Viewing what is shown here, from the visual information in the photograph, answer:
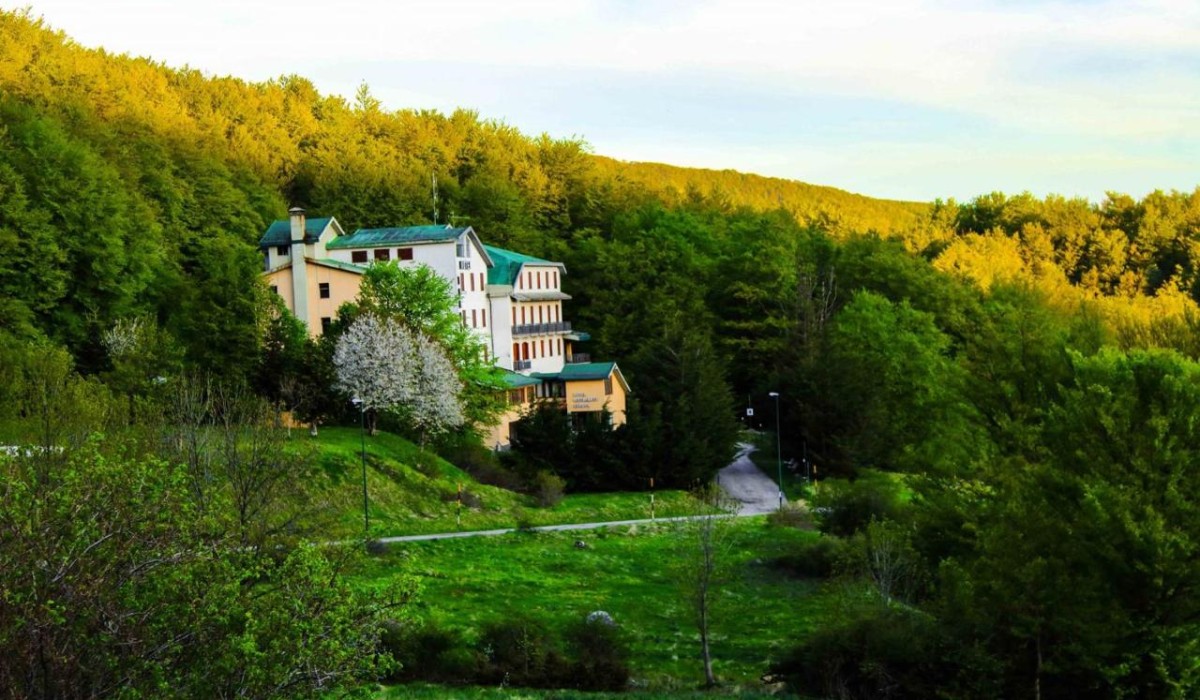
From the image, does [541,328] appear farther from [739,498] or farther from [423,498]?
[423,498]

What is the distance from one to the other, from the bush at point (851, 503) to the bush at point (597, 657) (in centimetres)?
1689

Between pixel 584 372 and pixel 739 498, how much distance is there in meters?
12.5

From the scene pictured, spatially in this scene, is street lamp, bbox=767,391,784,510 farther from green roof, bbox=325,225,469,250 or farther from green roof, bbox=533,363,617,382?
green roof, bbox=325,225,469,250

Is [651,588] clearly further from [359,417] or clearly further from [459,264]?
[459,264]

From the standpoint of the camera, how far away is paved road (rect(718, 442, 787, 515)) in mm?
69750

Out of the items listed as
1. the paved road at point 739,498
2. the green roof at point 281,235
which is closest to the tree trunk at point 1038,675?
the paved road at point 739,498

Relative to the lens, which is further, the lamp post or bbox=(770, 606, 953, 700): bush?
the lamp post

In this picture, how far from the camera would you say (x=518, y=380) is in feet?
259

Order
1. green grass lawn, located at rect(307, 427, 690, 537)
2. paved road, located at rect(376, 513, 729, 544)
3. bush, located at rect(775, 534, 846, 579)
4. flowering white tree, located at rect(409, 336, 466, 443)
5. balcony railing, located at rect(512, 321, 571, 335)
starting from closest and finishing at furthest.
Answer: bush, located at rect(775, 534, 846, 579) → paved road, located at rect(376, 513, 729, 544) → green grass lawn, located at rect(307, 427, 690, 537) → flowering white tree, located at rect(409, 336, 466, 443) → balcony railing, located at rect(512, 321, 571, 335)

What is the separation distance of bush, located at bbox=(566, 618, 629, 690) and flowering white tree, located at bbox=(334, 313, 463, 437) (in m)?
28.8

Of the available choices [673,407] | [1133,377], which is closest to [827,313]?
[673,407]

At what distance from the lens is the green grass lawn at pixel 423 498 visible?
55062 mm

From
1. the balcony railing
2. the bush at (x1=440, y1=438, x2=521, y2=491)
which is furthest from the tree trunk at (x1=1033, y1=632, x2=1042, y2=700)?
the balcony railing

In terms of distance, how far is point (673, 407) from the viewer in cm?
7156
